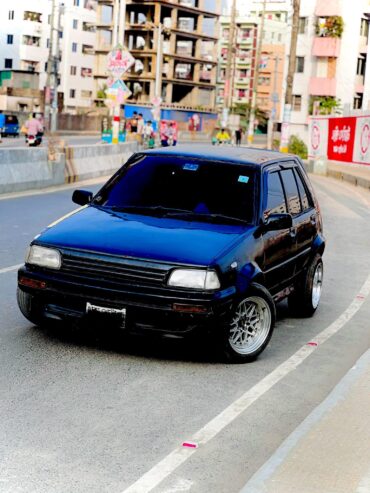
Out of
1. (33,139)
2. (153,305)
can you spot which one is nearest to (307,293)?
(153,305)

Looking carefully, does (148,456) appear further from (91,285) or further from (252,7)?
(252,7)

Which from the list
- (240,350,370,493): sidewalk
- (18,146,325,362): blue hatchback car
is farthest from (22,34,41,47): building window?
(240,350,370,493): sidewalk

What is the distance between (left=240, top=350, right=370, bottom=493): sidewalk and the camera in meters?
4.65

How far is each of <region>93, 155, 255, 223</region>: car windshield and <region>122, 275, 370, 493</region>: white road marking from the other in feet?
4.01

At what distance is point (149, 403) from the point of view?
6.43 meters

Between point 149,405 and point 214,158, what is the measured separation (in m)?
2.93

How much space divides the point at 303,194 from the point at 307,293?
94cm

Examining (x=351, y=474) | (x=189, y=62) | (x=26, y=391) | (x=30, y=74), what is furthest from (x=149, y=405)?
(x=189, y=62)

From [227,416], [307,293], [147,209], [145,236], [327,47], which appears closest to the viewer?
[227,416]

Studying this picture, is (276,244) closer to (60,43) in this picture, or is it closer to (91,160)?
(91,160)

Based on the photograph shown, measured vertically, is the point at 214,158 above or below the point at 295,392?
above

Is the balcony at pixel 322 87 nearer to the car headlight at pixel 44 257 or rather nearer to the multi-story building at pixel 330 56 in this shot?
the multi-story building at pixel 330 56

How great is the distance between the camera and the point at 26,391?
651 centimetres

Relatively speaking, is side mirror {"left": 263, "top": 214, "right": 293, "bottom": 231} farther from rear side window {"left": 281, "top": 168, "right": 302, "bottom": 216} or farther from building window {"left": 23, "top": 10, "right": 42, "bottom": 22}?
building window {"left": 23, "top": 10, "right": 42, "bottom": 22}
